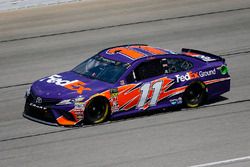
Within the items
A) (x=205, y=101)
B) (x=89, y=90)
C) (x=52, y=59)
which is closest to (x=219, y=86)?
(x=205, y=101)

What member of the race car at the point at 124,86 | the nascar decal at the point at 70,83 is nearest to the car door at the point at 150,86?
the race car at the point at 124,86

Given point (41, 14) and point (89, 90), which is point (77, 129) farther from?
point (41, 14)

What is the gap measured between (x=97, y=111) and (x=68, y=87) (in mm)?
760

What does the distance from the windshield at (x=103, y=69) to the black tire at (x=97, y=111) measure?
21.9 inches

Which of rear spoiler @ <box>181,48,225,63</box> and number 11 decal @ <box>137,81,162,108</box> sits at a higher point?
rear spoiler @ <box>181,48,225,63</box>

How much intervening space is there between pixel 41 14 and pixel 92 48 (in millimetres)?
4613

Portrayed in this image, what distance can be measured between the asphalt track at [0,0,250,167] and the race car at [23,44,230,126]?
258mm

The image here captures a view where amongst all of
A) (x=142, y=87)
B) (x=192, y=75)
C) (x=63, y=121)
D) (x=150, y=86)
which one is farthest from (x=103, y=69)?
(x=192, y=75)

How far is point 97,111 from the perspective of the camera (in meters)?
13.4

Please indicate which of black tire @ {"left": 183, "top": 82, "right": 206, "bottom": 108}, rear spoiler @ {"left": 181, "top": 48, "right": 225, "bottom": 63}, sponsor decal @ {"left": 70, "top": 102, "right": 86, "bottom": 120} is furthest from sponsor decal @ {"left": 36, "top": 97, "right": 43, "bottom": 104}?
rear spoiler @ {"left": 181, "top": 48, "right": 225, "bottom": 63}

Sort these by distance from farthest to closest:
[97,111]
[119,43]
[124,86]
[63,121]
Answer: [119,43] → [124,86] → [97,111] → [63,121]

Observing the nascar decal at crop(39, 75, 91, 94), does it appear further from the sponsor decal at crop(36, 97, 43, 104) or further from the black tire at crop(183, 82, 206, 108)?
the black tire at crop(183, 82, 206, 108)

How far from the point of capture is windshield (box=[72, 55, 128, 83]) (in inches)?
543

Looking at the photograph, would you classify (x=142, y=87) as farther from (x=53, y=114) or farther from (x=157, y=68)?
(x=53, y=114)
